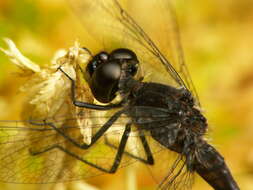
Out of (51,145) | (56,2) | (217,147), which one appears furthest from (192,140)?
(56,2)

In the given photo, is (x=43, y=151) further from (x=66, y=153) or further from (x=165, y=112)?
Answer: (x=165, y=112)

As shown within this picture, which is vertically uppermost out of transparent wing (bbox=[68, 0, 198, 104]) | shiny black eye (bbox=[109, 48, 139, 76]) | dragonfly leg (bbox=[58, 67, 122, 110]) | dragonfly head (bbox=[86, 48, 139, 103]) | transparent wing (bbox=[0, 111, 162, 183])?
transparent wing (bbox=[68, 0, 198, 104])

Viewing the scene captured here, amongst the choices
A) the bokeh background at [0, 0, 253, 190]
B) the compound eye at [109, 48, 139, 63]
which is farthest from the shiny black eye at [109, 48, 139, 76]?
the bokeh background at [0, 0, 253, 190]

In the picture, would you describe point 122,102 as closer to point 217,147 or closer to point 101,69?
point 101,69

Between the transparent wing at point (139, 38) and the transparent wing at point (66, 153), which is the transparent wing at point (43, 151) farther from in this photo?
the transparent wing at point (139, 38)

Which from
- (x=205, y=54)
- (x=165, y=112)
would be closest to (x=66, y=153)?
(x=165, y=112)

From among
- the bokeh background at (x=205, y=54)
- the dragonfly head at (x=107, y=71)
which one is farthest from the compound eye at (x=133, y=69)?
the bokeh background at (x=205, y=54)

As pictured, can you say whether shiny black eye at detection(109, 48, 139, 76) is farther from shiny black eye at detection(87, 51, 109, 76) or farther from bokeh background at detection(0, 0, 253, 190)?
bokeh background at detection(0, 0, 253, 190)
